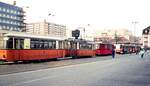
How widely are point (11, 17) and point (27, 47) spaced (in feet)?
307

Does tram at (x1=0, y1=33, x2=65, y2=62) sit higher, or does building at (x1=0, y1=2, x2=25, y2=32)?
building at (x1=0, y1=2, x2=25, y2=32)

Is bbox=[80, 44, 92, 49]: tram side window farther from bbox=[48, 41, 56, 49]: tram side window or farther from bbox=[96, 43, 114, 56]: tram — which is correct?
bbox=[48, 41, 56, 49]: tram side window

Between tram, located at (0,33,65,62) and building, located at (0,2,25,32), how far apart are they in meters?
79.2

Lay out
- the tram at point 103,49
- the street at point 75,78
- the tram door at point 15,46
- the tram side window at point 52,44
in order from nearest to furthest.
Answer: the street at point 75,78 < the tram door at point 15,46 < the tram side window at point 52,44 < the tram at point 103,49

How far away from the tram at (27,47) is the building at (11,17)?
260 ft

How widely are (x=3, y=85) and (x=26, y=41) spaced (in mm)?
20840

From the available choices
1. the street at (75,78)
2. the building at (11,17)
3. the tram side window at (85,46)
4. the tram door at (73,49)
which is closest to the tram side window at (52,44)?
the tram door at (73,49)

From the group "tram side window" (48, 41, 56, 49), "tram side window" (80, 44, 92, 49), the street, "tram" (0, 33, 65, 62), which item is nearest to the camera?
the street

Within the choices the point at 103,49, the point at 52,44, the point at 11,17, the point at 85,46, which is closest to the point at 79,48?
the point at 85,46

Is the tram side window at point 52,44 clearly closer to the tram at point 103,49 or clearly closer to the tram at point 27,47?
the tram at point 27,47

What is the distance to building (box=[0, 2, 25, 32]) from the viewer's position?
4744 inches

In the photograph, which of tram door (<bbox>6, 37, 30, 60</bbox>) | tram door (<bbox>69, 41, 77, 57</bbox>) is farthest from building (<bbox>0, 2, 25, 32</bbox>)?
tram door (<bbox>6, 37, 30, 60</bbox>)

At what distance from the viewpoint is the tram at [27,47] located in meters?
31.7

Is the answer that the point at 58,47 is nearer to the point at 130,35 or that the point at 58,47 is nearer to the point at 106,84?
the point at 106,84
